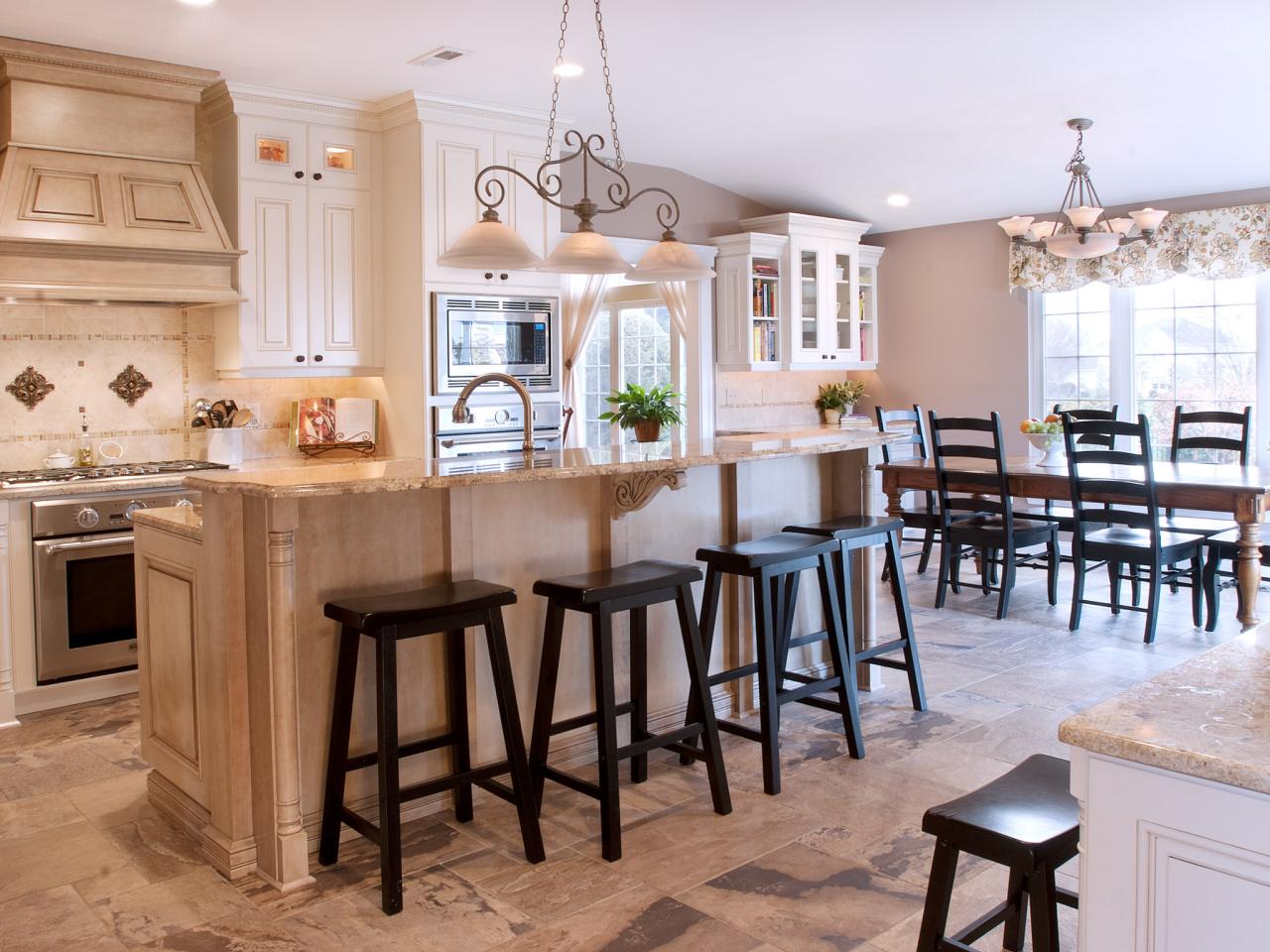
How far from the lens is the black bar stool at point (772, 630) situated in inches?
130

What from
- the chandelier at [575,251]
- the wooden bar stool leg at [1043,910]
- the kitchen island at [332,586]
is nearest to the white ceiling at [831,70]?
A: the chandelier at [575,251]

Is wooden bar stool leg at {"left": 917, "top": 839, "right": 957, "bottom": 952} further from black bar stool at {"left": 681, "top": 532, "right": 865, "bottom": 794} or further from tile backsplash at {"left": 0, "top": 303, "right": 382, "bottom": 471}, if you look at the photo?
tile backsplash at {"left": 0, "top": 303, "right": 382, "bottom": 471}

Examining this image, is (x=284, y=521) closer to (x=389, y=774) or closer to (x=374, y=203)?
(x=389, y=774)

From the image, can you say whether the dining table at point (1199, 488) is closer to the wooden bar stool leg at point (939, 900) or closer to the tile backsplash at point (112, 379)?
the tile backsplash at point (112, 379)

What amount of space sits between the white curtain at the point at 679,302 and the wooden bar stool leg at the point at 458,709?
4415 millimetres

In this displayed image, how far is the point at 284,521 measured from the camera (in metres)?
2.65

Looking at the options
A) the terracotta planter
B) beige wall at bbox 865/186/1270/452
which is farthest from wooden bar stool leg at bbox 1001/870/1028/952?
beige wall at bbox 865/186/1270/452

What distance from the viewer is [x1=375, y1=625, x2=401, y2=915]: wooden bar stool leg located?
2.60 meters

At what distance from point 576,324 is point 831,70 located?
2.62 metres

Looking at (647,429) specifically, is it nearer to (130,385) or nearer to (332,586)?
(130,385)

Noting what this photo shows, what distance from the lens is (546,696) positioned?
302 centimetres

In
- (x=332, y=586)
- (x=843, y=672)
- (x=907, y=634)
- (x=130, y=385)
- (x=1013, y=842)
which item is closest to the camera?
(x=1013, y=842)

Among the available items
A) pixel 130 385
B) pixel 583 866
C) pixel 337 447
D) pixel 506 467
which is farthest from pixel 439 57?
pixel 583 866

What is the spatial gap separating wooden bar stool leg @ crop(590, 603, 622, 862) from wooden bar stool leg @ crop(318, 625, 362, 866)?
63cm
